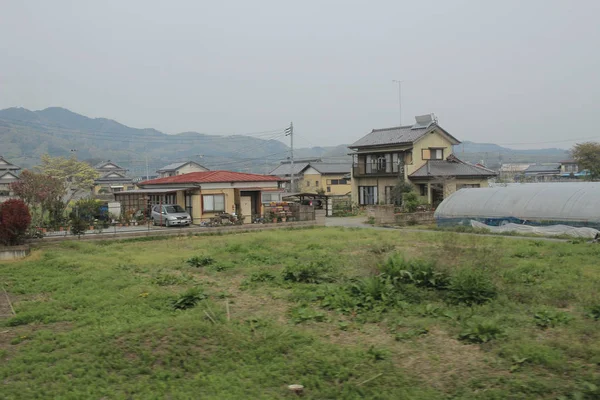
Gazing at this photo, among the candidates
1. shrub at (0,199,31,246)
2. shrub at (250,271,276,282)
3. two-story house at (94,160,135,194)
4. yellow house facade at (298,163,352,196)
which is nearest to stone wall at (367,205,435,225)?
shrub at (250,271,276,282)

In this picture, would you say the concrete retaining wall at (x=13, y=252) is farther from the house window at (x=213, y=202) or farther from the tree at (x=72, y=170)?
the tree at (x=72, y=170)

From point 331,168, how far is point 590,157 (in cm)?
2334

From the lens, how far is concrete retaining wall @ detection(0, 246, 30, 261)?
14.9 meters

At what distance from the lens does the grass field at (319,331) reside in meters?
4.96

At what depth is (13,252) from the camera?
15.2m

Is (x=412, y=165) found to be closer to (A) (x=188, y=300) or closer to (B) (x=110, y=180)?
(A) (x=188, y=300)

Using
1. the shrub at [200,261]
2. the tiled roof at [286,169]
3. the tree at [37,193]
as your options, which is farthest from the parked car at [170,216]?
the tiled roof at [286,169]

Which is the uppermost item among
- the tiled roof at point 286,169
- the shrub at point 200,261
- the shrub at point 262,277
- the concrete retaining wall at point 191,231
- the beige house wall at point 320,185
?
the tiled roof at point 286,169

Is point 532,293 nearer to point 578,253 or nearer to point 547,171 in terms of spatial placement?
point 578,253

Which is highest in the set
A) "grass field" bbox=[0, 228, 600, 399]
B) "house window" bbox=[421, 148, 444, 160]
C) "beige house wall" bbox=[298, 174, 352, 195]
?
"house window" bbox=[421, 148, 444, 160]

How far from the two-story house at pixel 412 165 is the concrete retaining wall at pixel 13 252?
2445 cm

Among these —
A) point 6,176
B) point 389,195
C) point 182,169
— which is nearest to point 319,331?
point 389,195

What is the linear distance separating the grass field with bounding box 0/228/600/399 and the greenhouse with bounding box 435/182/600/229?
8249 mm

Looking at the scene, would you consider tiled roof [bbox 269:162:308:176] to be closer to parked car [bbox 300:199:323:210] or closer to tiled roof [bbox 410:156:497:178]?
parked car [bbox 300:199:323:210]
